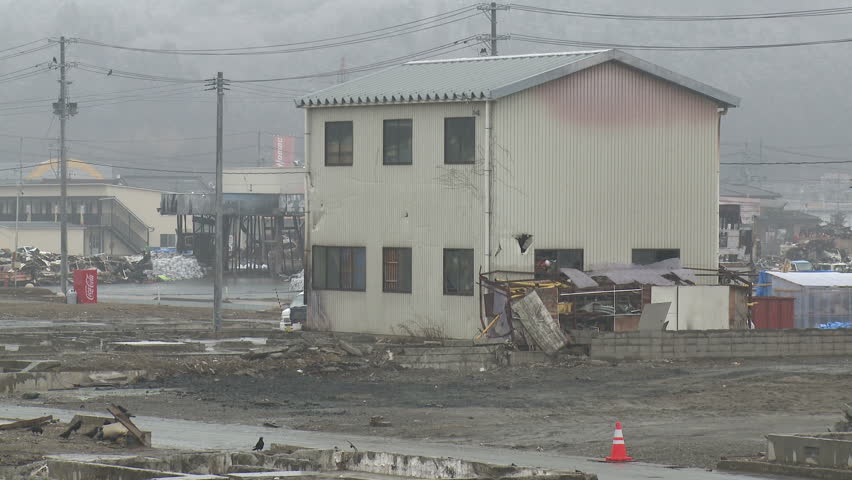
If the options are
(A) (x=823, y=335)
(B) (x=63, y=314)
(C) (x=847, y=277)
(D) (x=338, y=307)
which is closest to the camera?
(A) (x=823, y=335)

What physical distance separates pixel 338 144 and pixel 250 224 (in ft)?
259

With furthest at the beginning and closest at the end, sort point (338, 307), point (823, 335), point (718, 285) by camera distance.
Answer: point (338, 307), point (718, 285), point (823, 335)

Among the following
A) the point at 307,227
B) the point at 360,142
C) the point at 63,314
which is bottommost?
the point at 63,314

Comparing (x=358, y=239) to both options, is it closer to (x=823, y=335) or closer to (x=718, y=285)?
(x=718, y=285)

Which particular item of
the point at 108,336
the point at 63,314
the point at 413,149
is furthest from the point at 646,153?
the point at 63,314

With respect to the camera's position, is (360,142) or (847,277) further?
(847,277)

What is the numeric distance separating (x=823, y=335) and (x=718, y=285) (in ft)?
13.0

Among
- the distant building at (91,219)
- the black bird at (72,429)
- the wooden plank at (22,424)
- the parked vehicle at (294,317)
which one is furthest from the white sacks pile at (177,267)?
the black bird at (72,429)

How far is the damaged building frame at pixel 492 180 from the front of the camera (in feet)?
120

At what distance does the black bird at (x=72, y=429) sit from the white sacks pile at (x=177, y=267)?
277ft

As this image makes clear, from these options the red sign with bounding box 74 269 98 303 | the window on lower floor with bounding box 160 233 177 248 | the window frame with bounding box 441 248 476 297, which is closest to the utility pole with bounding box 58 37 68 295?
the red sign with bounding box 74 269 98 303

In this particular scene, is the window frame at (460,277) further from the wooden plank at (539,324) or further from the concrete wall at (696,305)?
the concrete wall at (696,305)

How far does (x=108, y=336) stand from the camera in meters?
39.8

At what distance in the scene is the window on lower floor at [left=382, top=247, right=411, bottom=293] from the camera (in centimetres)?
3794
